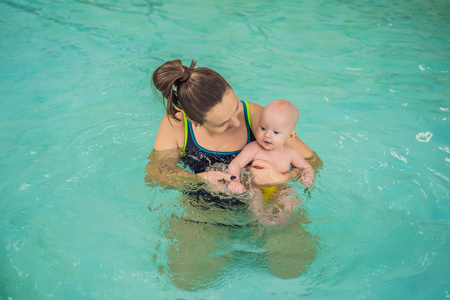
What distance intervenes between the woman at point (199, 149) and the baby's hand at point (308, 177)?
8 centimetres

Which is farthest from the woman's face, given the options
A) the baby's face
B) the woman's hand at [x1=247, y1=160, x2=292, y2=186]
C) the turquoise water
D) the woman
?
the turquoise water

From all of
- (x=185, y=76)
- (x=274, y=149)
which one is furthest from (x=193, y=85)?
(x=274, y=149)

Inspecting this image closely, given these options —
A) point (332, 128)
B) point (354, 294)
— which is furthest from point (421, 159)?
point (354, 294)

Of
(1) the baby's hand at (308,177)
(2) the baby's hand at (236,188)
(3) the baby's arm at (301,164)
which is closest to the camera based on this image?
(2) the baby's hand at (236,188)

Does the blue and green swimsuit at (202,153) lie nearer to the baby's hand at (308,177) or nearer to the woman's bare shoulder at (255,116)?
the woman's bare shoulder at (255,116)

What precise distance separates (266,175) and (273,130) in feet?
1.07

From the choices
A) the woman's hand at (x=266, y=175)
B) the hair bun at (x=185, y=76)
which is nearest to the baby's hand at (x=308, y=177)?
the woman's hand at (x=266, y=175)

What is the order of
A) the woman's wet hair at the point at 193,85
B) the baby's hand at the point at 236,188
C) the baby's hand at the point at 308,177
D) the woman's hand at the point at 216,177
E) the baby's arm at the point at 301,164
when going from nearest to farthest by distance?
1. the woman's wet hair at the point at 193,85
2. the baby's hand at the point at 236,188
3. the woman's hand at the point at 216,177
4. the baby's hand at the point at 308,177
5. the baby's arm at the point at 301,164

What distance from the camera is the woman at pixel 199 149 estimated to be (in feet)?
7.80

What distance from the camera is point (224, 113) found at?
2.42 metres

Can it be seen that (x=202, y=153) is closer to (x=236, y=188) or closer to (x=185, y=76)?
(x=236, y=188)

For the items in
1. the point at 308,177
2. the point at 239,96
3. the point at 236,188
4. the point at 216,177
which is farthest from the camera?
the point at 239,96

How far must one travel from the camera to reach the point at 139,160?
3740 millimetres

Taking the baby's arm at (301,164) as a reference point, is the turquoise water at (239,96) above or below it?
below
